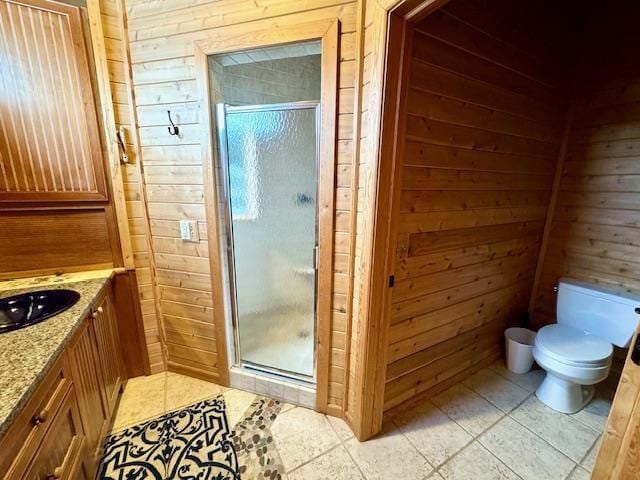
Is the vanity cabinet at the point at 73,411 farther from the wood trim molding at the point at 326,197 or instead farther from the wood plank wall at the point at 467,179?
the wood plank wall at the point at 467,179

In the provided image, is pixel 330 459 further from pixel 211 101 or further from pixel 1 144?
pixel 1 144

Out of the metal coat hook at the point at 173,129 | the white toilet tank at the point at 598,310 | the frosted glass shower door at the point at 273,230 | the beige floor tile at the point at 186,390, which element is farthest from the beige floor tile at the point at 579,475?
the metal coat hook at the point at 173,129

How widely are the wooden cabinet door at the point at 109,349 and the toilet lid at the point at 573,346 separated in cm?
261

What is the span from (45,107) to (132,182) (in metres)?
0.53

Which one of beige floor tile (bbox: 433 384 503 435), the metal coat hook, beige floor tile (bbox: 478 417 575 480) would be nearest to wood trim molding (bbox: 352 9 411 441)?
beige floor tile (bbox: 433 384 503 435)

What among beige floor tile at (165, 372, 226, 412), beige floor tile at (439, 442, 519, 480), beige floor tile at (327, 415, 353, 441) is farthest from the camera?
beige floor tile at (165, 372, 226, 412)

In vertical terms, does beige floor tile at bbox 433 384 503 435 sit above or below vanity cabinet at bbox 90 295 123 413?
below

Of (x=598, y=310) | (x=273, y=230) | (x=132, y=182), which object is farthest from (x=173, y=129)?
(x=598, y=310)

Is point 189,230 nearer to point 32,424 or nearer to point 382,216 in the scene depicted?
point 32,424

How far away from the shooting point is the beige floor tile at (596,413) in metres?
1.68

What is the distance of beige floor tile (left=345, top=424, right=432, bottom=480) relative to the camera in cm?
140

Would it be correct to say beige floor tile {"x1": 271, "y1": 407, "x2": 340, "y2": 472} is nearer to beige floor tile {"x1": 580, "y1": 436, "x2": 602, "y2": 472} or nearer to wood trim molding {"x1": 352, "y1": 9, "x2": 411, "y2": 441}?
wood trim molding {"x1": 352, "y1": 9, "x2": 411, "y2": 441}

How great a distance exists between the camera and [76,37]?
4.91 feet

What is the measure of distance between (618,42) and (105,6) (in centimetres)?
310
